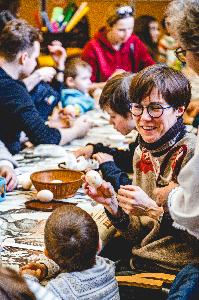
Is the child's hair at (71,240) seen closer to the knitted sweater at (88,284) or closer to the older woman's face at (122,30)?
the knitted sweater at (88,284)

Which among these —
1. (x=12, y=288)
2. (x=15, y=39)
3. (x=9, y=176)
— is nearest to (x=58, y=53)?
(x=15, y=39)

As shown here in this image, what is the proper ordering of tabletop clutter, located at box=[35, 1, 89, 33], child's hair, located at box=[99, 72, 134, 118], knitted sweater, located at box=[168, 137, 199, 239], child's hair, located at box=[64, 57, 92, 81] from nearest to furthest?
1. knitted sweater, located at box=[168, 137, 199, 239]
2. child's hair, located at box=[99, 72, 134, 118]
3. child's hair, located at box=[64, 57, 92, 81]
4. tabletop clutter, located at box=[35, 1, 89, 33]

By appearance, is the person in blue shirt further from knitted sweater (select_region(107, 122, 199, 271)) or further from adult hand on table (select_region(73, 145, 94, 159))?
knitted sweater (select_region(107, 122, 199, 271))

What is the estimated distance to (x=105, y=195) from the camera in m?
2.14

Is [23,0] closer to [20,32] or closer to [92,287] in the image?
[20,32]

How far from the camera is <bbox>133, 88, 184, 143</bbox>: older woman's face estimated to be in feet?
6.94

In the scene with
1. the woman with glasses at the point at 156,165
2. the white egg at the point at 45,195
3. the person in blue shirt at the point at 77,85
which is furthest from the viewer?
the person in blue shirt at the point at 77,85

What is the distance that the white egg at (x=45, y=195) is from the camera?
241 centimetres

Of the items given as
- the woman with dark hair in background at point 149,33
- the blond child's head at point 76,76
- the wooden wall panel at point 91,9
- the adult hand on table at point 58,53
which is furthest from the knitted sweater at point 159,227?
the wooden wall panel at point 91,9

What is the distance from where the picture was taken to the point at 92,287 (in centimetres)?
179

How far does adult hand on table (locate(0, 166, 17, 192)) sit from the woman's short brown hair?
2.94 ft

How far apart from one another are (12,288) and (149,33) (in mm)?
5776

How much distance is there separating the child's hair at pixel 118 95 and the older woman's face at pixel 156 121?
1.41 ft

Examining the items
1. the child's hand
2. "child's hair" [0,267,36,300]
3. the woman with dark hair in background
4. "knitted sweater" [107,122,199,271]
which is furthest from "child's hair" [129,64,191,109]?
the woman with dark hair in background
